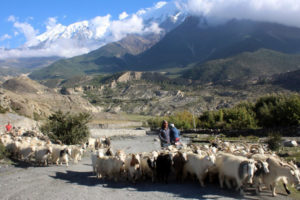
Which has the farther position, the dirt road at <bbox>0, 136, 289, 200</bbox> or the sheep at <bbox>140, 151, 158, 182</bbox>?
the sheep at <bbox>140, 151, 158, 182</bbox>

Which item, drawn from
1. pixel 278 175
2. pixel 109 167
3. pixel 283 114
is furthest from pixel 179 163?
pixel 283 114

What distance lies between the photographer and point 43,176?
12914 millimetres

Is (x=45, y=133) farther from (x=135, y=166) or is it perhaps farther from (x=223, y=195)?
(x=223, y=195)

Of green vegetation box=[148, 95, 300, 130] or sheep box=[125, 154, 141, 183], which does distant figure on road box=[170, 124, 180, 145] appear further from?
green vegetation box=[148, 95, 300, 130]

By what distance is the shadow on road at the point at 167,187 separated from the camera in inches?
376

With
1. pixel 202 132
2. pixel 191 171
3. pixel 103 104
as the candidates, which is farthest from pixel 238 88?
pixel 191 171

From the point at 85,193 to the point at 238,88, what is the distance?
131420mm

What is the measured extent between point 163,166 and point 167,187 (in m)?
1.00

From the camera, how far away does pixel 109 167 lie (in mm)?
12492

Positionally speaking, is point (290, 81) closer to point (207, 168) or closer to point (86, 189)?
point (207, 168)

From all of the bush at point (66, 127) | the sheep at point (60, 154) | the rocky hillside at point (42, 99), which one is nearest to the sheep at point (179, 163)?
the sheep at point (60, 154)

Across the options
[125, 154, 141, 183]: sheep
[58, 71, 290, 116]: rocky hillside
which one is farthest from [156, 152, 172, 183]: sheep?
[58, 71, 290, 116]: rocky hillside

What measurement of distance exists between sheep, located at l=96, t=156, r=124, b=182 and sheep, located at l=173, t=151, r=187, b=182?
231cm

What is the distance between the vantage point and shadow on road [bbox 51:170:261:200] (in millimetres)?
9555
